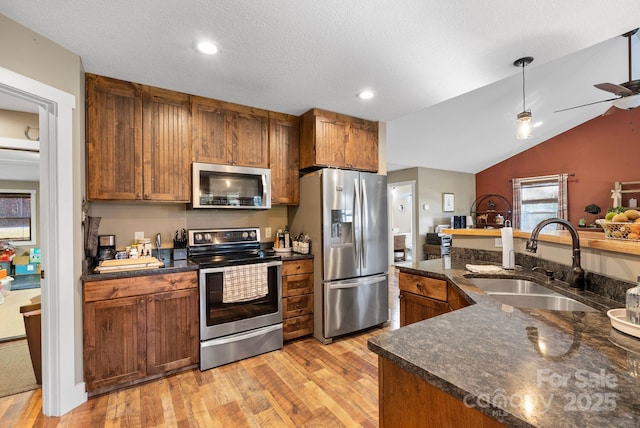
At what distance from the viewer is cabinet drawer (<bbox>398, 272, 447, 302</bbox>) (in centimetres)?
189

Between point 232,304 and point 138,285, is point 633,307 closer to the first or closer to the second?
point 232,304

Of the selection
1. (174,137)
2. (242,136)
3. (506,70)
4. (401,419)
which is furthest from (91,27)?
(506,70)

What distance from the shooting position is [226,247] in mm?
2977

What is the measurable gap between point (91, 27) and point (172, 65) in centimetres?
51

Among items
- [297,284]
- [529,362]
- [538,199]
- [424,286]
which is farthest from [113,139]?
[538,199]

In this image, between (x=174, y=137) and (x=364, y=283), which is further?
(x=364, y=283)

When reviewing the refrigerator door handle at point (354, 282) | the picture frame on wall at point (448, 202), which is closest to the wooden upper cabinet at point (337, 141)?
the refrigerator door handle at point (354, 282)

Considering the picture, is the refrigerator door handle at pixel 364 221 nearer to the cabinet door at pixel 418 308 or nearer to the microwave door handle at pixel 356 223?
the microwave door handle at pixel 356 223

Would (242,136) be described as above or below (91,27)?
below

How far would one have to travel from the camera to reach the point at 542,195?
23.3 ft

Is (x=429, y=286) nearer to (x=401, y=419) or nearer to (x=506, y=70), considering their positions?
(x=401, y=419)

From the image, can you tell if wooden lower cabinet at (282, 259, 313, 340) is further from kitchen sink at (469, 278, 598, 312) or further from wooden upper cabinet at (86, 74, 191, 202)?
kitchen sink at (469, 278, 598, 312)

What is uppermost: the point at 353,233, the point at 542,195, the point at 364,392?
the point at 542,195

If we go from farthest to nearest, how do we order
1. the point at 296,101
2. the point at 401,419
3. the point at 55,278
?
1. the point at 296,101
2. the point at 55,278
3. the point at 401,419
